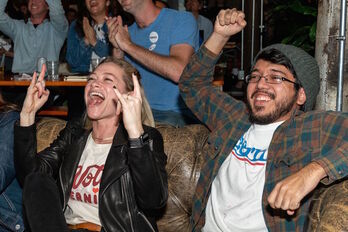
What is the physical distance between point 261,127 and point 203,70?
49 cm

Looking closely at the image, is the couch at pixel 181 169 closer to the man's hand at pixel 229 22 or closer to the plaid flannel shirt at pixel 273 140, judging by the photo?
the plaid flannel shirt at pixel 273 140

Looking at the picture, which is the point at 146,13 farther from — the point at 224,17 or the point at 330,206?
the point at 330,206

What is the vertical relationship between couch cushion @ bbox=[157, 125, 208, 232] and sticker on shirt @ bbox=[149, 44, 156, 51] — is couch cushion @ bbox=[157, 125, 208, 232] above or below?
below

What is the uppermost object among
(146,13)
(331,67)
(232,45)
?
(146,13)

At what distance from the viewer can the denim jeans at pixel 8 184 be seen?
2793mm

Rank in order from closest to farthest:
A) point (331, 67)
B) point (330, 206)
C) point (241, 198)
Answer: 1. point (330, 206)
2. point (241, 198)
3. point (331, 67)

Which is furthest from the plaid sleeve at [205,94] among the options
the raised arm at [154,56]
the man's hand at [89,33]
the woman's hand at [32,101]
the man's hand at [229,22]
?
the man's hand at [89,33]

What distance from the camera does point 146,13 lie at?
3.71 metres

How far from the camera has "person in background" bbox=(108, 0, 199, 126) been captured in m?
3.45

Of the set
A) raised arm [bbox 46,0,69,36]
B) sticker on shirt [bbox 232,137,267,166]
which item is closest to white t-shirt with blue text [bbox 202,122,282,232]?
sticker on shirt [bbox 232,137,267,166]

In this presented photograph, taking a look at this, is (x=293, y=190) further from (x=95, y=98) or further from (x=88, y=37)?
(x=88, y=37)

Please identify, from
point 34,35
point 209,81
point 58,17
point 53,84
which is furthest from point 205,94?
point 34,35

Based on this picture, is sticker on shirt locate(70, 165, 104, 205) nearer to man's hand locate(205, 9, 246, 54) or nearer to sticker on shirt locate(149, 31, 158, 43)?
man's hand locate(205, 9, 246, 54)

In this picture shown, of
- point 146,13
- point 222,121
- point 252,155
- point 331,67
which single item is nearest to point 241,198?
point 252,155
